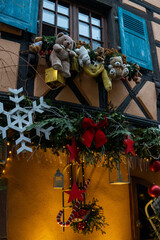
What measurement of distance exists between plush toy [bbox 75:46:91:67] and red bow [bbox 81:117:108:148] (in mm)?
918

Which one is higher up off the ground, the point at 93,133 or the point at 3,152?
the point at 93,133

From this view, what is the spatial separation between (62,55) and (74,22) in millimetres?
1435

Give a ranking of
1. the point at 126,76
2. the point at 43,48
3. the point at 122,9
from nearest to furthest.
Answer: the point at 43,48
the point at 126,76
the point at 122,9

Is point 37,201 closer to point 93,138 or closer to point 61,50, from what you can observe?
point 93,138

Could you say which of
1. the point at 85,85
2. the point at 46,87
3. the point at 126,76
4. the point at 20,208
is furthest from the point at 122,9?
the point at 20,208

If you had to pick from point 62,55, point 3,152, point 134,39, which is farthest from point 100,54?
point 3,152

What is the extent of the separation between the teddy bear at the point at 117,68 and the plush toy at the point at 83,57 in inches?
17.1

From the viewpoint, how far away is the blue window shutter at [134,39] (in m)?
4.79

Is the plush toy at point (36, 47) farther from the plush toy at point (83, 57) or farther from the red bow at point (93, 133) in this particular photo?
the red bow at point (93, 133)

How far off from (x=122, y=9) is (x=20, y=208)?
4234mm

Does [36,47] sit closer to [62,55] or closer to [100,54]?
[62,55]

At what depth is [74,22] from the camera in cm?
461

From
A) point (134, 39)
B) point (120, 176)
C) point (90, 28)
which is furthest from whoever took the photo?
point (134, 39)

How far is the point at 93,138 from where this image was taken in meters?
3.40
